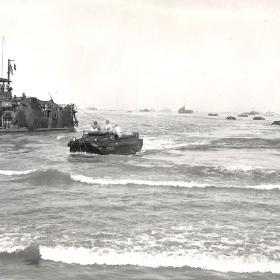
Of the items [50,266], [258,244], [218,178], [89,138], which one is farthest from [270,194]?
[89,138]

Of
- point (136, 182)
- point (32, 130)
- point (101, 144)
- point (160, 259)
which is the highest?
point (101, 144)

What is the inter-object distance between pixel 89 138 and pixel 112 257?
90.5ft

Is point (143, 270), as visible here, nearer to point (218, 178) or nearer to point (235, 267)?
point (235, 267)

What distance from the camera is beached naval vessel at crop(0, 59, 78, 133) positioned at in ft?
251

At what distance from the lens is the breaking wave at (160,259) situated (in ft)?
43.7

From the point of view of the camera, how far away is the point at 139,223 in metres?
17.9

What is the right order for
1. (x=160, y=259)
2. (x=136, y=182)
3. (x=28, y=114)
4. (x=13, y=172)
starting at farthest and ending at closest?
(x=28, y=114) < (x=13, y=172) < (x=136, y=182) < (x=160, y=259)

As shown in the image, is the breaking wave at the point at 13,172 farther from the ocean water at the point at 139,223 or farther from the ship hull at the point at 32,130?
the ship hull at the point at 32,130

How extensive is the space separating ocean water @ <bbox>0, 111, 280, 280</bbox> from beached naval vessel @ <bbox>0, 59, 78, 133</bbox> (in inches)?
1740

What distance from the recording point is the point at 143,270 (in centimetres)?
1292


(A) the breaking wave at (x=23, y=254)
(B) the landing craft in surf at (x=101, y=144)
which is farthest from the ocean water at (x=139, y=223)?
(B) the landing craft in surf at (x=101, y=144)

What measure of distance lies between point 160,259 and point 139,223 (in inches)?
162

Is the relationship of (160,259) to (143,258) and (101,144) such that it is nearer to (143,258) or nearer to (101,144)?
(143,258)

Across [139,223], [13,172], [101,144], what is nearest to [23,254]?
[139,223]
